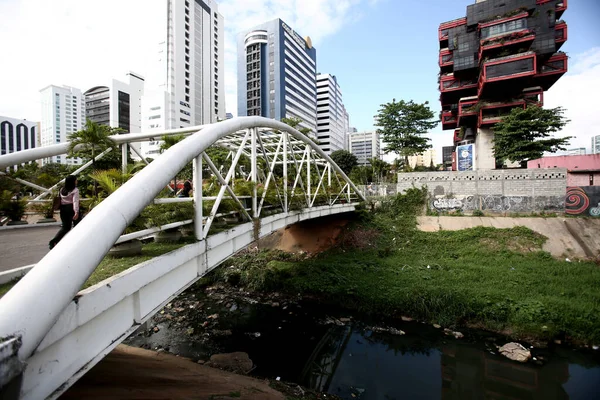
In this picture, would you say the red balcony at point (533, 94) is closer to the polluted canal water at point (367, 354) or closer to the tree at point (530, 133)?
the tree at point (530, 133)

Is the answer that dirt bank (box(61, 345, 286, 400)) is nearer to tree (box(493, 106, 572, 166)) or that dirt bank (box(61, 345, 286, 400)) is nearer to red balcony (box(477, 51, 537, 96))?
tree (box(493, 106, 572, 166))

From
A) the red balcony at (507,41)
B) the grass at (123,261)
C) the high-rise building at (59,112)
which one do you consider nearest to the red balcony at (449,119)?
the red balcony at (507,41)

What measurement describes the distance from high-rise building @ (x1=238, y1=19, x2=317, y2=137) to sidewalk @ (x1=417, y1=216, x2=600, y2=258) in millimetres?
50876

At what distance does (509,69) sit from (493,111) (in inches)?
182

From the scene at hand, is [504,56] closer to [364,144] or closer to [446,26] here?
[446,26]

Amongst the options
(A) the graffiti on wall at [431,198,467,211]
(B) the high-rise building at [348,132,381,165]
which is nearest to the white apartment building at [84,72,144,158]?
(A) the graffiti on wall at [431,198,467,211]

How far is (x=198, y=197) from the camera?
5.82m

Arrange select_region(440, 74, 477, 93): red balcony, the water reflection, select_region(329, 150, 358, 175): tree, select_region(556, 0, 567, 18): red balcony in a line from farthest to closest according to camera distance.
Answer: select_region(329, 150, 358, 175): tree
select_region(440, 74, 477, 93): red balcony
select_region(556, 0, 567, 18): red balcony
the water reflection

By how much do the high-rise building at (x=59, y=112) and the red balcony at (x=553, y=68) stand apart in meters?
96.1

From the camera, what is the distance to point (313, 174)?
25141mm

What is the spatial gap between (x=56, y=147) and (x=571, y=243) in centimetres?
2308

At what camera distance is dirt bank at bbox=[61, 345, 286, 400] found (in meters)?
5.79

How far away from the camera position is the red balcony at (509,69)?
29.9 m

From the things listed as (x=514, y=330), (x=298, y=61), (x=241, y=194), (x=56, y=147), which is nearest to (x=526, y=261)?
(x=514, y=330)
